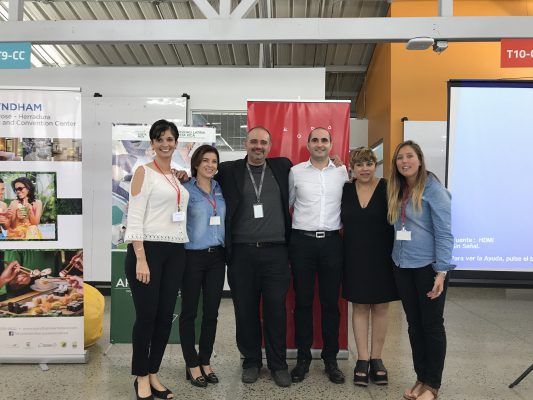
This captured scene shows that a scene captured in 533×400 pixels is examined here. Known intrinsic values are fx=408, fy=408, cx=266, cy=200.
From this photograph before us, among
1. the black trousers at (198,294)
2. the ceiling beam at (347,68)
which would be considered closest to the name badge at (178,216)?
the black trousers at (198,294)

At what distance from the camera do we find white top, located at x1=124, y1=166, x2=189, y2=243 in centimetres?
A: 214

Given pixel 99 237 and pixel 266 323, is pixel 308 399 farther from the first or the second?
pixel 99 237

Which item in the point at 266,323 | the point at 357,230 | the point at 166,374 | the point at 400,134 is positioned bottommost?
the point at 166,374

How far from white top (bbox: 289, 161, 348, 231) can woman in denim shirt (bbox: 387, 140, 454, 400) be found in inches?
14.2

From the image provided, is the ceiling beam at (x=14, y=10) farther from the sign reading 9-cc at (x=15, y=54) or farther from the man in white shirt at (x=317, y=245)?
the man in white shirt at (x=317, y=245)

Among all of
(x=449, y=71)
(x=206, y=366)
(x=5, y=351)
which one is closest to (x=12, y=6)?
(x=5, y=351)

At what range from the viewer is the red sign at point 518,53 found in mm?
3846

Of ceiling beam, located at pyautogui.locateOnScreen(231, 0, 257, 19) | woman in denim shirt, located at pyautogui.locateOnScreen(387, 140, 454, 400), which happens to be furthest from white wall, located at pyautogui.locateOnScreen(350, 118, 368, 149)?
woman in denim shirt, located at pyautogui.locateOnScreen(387, 140, 454, 400)

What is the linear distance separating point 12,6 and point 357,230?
13.5 ft

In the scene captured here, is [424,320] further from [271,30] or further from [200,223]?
[271,30]

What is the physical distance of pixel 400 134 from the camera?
599cm

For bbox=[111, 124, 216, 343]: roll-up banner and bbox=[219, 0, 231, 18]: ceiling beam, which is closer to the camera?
bbox=[111, 124, 216, 343]: roll-up banner

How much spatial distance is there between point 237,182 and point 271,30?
2080 millimetres

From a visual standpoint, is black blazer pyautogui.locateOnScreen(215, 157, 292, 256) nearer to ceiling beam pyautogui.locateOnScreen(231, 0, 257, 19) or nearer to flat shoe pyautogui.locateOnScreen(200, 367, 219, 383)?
flat shoe pyautogui.locateOnScreen(200, 367, 219, 383)
